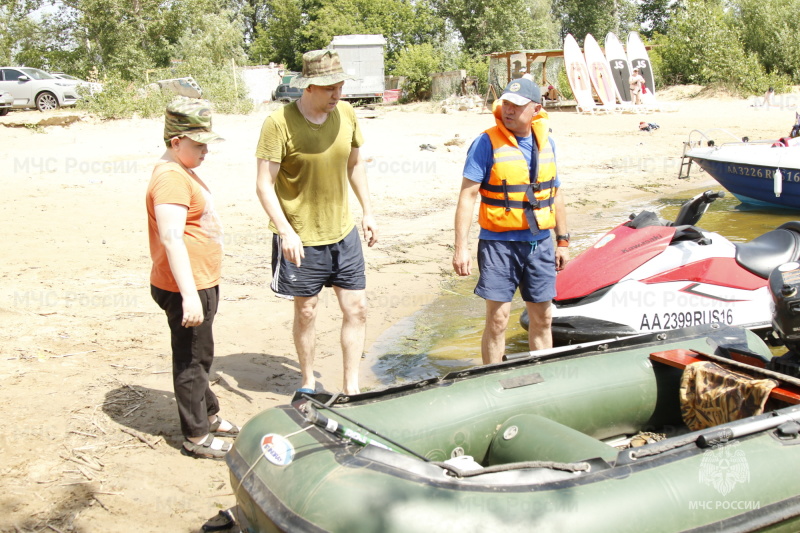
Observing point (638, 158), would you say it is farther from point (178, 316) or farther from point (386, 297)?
point (178, 316)

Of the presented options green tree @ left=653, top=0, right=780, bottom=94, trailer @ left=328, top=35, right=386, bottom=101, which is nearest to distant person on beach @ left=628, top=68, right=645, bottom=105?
green tree @ left=653, top=0, right=780, bottom=94

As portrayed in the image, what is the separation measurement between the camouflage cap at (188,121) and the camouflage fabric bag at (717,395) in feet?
8.88

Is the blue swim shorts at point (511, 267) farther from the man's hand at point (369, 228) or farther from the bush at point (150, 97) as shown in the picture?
the bush at point (150, 97)

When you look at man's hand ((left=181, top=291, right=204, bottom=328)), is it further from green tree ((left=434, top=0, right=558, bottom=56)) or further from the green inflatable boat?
green tree ((left=434, top=0, right=558, bottom=56))

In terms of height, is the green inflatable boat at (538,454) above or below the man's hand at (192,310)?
below

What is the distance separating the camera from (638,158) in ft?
52.1

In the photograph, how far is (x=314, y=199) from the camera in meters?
4.32

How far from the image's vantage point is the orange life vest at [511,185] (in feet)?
14.4

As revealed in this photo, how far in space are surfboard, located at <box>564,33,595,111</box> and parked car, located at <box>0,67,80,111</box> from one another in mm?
15318

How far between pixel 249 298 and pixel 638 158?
11277 mm

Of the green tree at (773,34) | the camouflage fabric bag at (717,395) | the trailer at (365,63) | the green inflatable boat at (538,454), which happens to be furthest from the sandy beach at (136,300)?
the trailer at (365,63)

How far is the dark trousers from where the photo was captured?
3.79 m

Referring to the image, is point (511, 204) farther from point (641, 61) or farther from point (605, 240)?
point (641, 61)

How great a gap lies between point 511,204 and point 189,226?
1838 mm
